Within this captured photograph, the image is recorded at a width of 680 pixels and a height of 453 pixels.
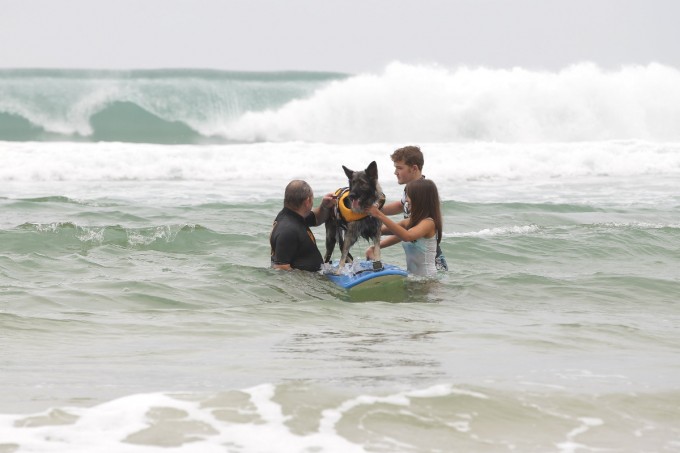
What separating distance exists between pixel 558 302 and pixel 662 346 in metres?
2.24

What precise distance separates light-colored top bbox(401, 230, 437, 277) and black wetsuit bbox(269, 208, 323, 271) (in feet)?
2.65

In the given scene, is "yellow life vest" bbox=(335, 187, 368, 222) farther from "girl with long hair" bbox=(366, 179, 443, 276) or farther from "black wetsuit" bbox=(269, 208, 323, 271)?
"black wetsuit" bbox=(269, 208, 323, 271)

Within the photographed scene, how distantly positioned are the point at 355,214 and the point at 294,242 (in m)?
0.65

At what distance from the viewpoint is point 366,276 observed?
27.9 ft

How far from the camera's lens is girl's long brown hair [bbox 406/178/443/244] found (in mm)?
8367

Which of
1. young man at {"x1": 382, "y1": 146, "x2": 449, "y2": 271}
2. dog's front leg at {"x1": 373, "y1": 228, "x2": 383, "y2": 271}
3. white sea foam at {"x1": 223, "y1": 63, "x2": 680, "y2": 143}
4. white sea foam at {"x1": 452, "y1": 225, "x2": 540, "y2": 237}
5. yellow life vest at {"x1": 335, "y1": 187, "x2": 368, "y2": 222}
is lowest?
white sea foam at {"x1": 452, "y1": 225, "x2": 540, "y2": 237}

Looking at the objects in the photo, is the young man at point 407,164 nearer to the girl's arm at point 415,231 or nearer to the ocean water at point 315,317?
the girl's arm at point 415,231

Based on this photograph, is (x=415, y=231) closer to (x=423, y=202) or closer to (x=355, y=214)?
(x=423, y=202)

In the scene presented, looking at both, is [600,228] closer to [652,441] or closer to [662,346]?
[662,346]

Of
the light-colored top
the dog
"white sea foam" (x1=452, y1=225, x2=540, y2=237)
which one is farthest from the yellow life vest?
"white sea foam" (x1=452, y1=225, x2=540, y2=237)

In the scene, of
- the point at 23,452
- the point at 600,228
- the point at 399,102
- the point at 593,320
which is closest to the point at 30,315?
the point at 23,452

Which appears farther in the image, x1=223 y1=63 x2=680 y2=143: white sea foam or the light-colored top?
x1=223 y1=63 x2=680 y2=143: white sea foam

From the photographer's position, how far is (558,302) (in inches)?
358

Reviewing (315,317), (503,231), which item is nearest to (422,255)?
(315,317)
